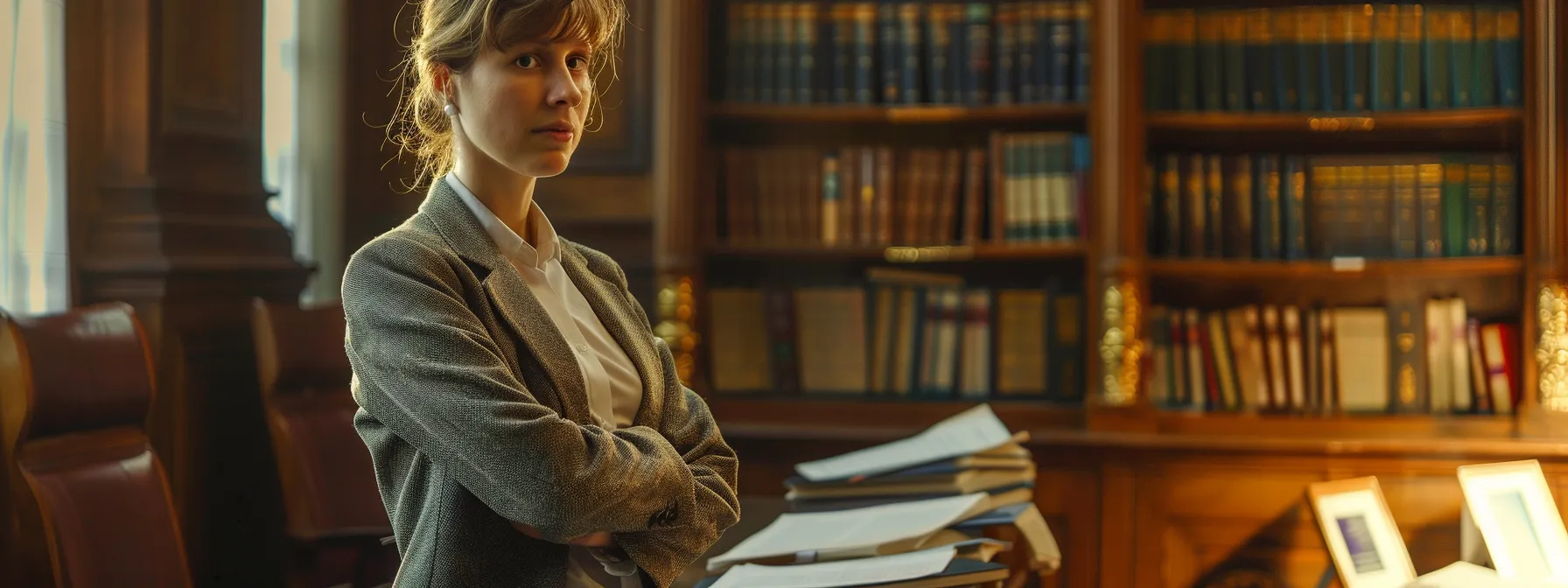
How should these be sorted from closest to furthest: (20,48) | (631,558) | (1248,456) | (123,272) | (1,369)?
(631,558) → (1,369) → (20,48) → (123,272) → (1248,456)

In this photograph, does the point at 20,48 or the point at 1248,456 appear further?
the point at 1248,456

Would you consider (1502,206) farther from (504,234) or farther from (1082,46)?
(504,234)

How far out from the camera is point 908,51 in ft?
10.2

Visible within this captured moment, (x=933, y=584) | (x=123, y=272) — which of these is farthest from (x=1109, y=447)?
(x=123, y=272)

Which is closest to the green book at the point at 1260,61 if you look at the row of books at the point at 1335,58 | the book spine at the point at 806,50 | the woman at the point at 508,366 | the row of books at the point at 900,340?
the row of books at the point at 1335,58

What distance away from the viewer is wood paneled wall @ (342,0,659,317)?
3240mm

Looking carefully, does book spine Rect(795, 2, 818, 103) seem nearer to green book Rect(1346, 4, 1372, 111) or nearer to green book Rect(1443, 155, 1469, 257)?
green book Rect(1346, 4, 1372, 111)

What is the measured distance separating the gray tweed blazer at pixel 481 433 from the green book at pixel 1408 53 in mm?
2462

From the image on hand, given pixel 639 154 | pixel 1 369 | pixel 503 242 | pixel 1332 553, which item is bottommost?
pixel 1332 553

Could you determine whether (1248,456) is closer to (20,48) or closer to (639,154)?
(639,154)

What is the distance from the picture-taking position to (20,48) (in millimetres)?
2143

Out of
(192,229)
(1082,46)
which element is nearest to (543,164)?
(192,229)

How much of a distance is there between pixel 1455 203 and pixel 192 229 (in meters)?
2.66

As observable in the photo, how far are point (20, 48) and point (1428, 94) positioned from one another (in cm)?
280
